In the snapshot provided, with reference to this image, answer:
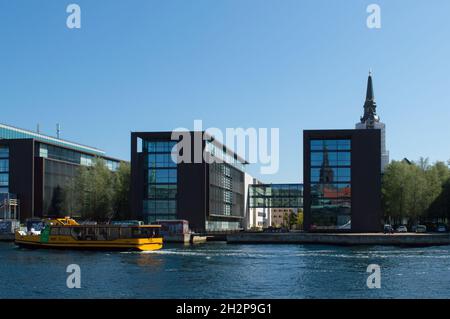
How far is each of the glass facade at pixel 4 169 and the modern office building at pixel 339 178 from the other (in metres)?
69.4

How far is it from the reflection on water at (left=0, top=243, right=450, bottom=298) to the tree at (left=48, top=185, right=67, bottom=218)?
73686 millimetres

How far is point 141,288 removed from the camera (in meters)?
43.8

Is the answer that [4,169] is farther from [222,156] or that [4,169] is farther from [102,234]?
[102,234]

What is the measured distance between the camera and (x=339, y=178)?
12175 centimetres

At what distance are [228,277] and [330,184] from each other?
2906 inches

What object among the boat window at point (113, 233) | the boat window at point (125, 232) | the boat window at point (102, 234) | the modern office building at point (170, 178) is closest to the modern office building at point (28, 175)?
the modern office building at point (170, 178)

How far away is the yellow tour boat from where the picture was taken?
89438mm

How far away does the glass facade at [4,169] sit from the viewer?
5610 inches

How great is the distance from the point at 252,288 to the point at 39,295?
14659 millimetres

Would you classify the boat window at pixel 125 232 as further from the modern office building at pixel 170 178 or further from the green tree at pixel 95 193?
the green tree at pixel 95 193

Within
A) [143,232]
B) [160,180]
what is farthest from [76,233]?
[160,180]

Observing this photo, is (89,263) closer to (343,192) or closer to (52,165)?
(343,192)
